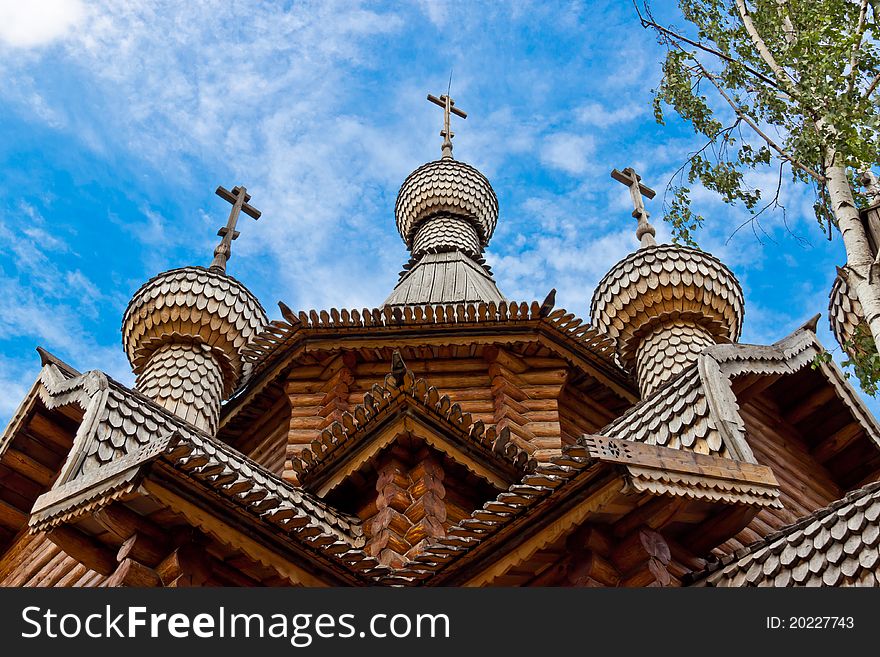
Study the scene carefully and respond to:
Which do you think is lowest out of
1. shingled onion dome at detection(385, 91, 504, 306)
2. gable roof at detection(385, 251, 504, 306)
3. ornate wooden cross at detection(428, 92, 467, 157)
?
gable roof at detection(385, 251, 504, 306)

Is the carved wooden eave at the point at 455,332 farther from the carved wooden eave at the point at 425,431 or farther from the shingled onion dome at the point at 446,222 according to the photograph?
the shingled onion dome at the point at 446,222

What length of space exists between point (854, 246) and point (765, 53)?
7.21 ft

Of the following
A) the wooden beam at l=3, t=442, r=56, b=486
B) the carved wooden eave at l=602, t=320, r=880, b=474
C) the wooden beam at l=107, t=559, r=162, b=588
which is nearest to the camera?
the wooden beam at l=107, t=559, r=162, b=588

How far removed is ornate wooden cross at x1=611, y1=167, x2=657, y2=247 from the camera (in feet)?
44.3

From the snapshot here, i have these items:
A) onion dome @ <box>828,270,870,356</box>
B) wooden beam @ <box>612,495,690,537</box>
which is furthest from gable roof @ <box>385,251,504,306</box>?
wooden beam @ <box>612,495,690,537</box>

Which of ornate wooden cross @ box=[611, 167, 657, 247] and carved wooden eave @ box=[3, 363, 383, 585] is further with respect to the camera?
ornate wooden cross @ box=[611, 167, 657, 247]

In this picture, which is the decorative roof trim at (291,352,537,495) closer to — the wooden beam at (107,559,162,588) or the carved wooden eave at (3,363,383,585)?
the carved wooden eave at (3,363,383,585)

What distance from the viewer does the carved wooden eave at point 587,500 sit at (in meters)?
5.46

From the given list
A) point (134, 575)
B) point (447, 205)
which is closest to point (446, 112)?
point (447, 205)

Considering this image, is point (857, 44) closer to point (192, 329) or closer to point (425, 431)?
point (425, 431)

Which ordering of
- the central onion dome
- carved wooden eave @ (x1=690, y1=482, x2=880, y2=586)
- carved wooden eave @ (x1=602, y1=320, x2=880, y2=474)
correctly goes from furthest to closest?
the central onion dome → carved wooden eave @ (x1=602, y1=320, x2=880, y2=474) → carved wooden eave @ (x1=690, y1=482, x2=880, y2=586)

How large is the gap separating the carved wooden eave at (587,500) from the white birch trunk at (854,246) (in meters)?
1.16

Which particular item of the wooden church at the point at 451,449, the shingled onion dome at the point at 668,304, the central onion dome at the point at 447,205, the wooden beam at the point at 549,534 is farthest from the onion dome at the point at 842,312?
the central onion dome at the point at 447,205

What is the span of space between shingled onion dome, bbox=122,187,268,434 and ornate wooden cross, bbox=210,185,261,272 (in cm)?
89
